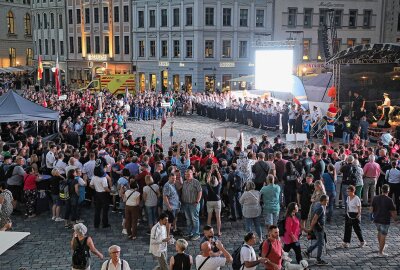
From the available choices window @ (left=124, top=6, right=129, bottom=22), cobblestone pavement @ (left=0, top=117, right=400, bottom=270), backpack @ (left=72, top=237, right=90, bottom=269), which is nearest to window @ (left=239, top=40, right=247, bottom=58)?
window @ (left=124, top=6, right=129, bottom=22)

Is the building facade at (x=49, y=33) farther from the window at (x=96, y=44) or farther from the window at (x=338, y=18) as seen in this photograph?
the window at (x=338, y=18)

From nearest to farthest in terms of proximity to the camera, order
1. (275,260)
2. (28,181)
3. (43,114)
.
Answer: (275,260) → (28,181) → (43,114)

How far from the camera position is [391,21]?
165 ft

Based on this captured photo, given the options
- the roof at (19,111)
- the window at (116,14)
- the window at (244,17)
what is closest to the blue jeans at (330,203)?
the roof at (19,111)

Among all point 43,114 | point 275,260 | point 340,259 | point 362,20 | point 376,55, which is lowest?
point 340,259

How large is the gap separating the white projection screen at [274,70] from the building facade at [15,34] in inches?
1817

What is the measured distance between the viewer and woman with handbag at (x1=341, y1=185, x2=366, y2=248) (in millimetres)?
11016

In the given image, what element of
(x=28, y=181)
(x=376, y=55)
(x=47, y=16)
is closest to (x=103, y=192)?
(x=28, y=181)

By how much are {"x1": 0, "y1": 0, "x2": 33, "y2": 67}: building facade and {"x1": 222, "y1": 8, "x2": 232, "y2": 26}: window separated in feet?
121

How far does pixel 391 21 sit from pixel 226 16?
1716 cm

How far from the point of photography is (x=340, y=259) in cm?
1090

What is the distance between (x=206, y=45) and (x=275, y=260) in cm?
4025

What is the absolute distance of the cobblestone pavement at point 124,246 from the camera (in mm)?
10688

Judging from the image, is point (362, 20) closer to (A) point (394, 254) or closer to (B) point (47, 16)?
(B) point (47, 16)
